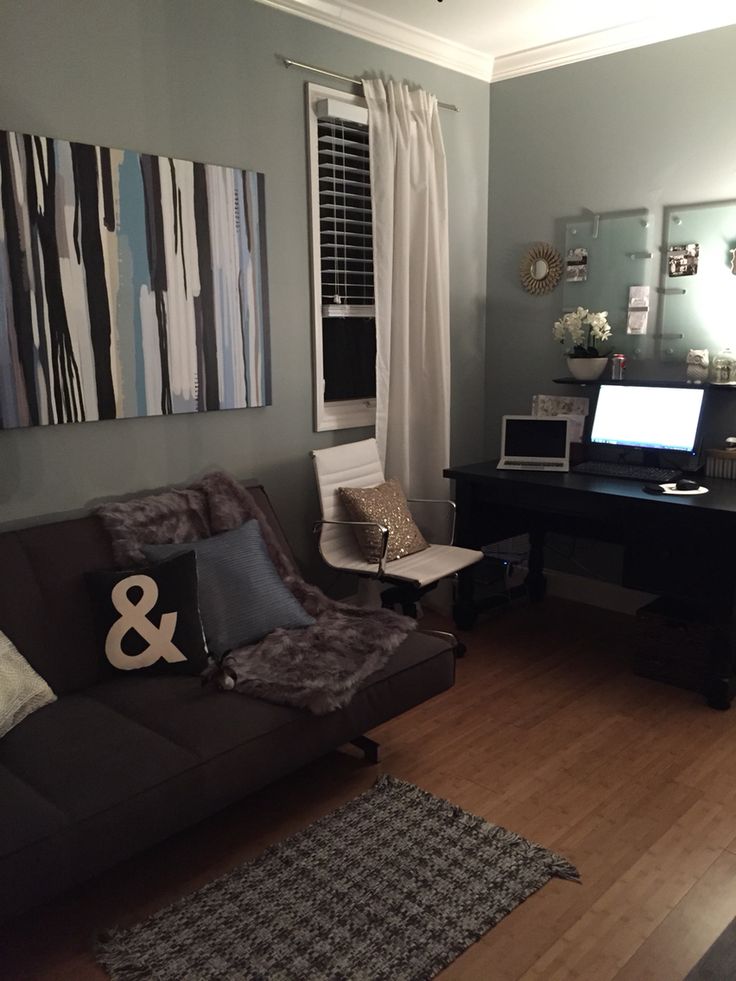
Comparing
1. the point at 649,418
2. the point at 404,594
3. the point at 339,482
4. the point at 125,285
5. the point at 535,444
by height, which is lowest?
the point at 404,594

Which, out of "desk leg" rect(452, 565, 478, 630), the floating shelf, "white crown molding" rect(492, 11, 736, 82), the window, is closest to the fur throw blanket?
the window

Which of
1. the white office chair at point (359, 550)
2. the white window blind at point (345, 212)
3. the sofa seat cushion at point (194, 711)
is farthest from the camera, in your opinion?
the white window blind at point (345, 212)

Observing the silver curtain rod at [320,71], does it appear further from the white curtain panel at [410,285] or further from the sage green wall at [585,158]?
the sage green wall at [585,158]

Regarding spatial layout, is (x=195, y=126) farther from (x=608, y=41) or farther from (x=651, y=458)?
(x=651, y=458)

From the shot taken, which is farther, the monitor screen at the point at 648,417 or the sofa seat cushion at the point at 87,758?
the monitor screen at the point at 648,417

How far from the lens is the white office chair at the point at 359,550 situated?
337 centimetres

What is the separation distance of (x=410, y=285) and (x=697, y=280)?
1285 mm

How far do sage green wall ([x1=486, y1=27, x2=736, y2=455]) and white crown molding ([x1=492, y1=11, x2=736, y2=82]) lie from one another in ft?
0.12

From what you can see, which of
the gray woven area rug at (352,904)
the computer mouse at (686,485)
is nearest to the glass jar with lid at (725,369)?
the computer mouse at (686,485)

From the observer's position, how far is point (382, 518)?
358 cm

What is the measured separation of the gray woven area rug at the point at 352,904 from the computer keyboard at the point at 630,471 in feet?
5.50

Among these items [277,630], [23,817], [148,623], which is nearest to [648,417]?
[277,630]

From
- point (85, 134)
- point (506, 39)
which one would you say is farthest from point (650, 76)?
point (85, 134)

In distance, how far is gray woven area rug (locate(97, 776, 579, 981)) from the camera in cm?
191
